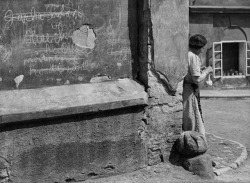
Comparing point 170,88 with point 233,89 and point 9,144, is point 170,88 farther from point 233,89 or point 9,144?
point 233,89

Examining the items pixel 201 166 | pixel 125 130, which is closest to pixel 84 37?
pixel 125 130

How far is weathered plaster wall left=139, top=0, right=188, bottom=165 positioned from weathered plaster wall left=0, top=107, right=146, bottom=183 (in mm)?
238

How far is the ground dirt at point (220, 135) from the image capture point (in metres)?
5.25

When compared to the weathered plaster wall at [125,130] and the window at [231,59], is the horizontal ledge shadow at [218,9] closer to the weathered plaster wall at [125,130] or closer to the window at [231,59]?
the window at [231,59]

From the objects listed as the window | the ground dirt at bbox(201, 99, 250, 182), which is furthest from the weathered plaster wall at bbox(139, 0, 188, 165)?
the window

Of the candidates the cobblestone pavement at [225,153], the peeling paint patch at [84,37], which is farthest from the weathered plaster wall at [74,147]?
the cobblestone pavement at [225,153]

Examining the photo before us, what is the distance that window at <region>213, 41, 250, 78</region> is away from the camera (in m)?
15.8

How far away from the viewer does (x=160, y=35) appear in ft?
17.9

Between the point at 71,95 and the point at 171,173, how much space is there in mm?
1850

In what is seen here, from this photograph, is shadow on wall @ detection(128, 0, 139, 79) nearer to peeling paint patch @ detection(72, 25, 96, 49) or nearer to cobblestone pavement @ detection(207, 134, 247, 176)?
peeling paint patch @ detection(72, 25, 96, 49)

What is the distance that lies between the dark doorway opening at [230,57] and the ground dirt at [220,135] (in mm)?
3304

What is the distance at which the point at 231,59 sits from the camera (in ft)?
55.3

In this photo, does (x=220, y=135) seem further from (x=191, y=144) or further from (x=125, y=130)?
Answer: (x=125, y=130)

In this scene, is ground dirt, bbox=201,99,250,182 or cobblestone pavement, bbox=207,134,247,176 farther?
cobblestone pavement, bbox=207,134,247,176
